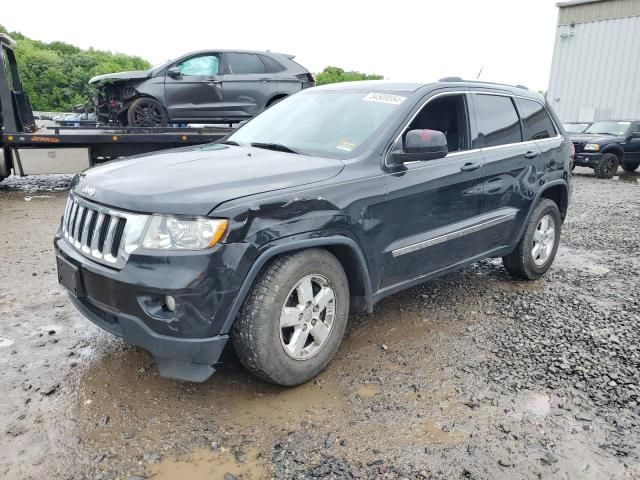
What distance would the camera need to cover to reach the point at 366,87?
12.5 ft

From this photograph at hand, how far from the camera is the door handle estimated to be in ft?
12.1

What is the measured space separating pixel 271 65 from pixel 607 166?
31.2 ft

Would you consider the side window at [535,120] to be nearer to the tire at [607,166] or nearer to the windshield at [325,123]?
the windshield at [325,123]

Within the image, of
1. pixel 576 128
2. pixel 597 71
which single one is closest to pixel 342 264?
pixel 576 128

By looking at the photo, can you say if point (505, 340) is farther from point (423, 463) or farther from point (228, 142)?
point (228, 142)

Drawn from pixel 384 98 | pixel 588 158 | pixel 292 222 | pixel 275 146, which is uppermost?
pixel 384 98

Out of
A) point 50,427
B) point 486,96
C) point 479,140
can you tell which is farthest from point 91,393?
point 486,96

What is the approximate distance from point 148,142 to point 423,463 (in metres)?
8.27

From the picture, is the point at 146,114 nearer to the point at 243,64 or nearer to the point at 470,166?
the point at 243,64

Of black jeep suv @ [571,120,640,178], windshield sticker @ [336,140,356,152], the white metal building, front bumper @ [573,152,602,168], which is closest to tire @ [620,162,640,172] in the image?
black jeep suv @ [571,120,640,178]

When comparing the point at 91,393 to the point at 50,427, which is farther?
the point at 91,393

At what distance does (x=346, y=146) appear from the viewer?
10.7ft

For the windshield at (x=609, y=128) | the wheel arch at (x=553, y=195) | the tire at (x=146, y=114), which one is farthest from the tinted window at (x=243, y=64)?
the windshield at (x=609, y=128)

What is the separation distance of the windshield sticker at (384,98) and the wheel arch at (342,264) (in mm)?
1160
